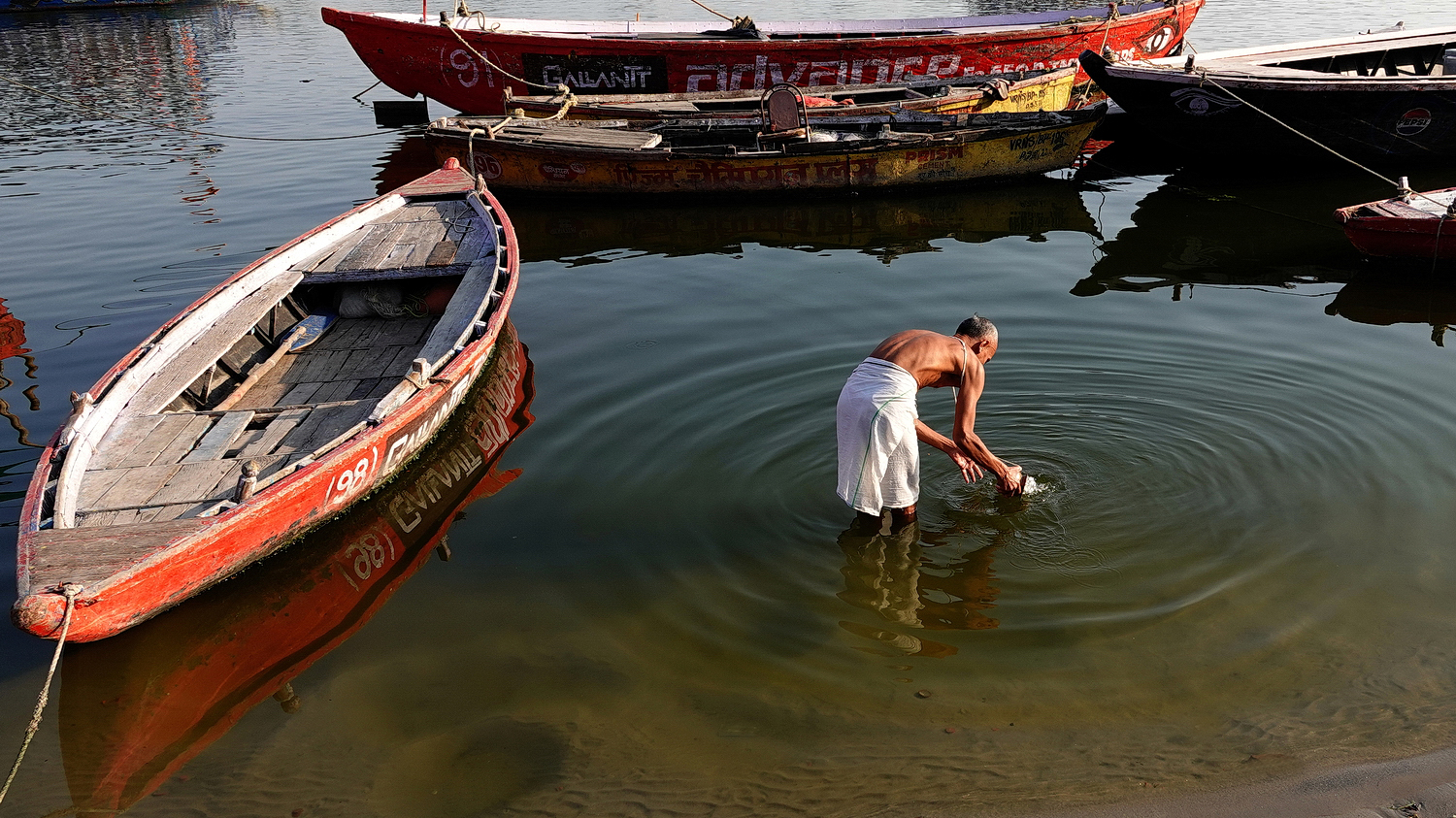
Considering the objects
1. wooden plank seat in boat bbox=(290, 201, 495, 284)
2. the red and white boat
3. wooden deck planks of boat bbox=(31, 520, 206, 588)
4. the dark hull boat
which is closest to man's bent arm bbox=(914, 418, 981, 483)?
wooden deck planks of boat bbox=(31, 520, 206, 588)

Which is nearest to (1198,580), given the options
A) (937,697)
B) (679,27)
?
(937,697)

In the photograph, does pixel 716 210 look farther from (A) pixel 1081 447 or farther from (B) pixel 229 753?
(B) pixel 229 753

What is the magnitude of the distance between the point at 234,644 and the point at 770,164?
31.3 feet

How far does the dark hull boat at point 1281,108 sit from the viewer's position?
12.9 m

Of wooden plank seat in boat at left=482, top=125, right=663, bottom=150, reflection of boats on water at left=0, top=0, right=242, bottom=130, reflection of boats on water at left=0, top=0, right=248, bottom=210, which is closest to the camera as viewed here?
wooden plank seat in boat at left=482, top=125, right=663, bottom=150

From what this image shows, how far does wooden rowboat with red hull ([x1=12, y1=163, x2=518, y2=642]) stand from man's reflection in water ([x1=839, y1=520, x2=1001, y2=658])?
309cm

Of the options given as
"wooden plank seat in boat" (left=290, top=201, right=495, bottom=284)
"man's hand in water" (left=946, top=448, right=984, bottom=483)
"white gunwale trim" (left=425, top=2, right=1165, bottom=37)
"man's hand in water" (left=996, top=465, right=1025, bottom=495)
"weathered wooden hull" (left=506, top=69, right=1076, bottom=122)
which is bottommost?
"man's hand in water" (left=996, top=465, right=1025, bottom=495)

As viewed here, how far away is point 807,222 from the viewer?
13.1 m

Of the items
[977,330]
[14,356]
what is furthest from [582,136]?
[977,330]

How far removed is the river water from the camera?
4.44 metres

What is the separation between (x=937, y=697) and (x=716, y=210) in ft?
32.3

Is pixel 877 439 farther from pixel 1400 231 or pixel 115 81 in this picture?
pixel 115 81

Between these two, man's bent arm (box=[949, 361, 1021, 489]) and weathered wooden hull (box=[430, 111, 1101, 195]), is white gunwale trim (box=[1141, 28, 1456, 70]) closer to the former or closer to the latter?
weathered wooden hull (box=[430, 111, 1101, 195])

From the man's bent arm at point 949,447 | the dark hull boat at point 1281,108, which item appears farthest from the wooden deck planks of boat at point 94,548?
the dark hull boat at point 1281,108
